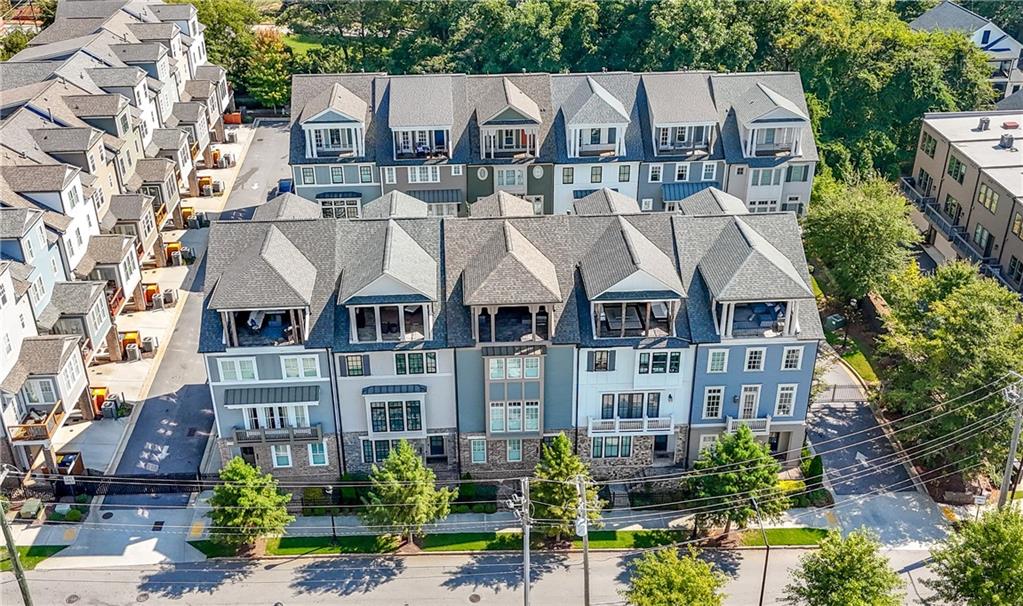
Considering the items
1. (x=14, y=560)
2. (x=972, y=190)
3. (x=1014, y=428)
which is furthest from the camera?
(x=972, y=190)

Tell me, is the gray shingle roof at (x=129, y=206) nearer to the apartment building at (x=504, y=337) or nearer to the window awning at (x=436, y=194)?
the window awning at (x=436, y=194)

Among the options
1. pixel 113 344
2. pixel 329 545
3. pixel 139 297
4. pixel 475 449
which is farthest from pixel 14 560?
pixel 139 297

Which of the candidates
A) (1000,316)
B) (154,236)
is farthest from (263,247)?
(1000,316)

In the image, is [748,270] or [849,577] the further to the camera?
[748,270]

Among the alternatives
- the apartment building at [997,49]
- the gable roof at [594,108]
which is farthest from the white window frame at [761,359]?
the apartment building at [997,49]

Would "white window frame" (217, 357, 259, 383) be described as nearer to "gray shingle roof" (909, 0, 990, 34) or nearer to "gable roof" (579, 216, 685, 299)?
"gable roof" (579, 216, 685, 299)

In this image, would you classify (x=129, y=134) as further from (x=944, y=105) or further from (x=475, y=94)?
(x=944, y=105)

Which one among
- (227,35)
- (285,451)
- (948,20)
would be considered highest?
(948,20)

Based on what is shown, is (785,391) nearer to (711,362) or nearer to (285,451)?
(711,362)
